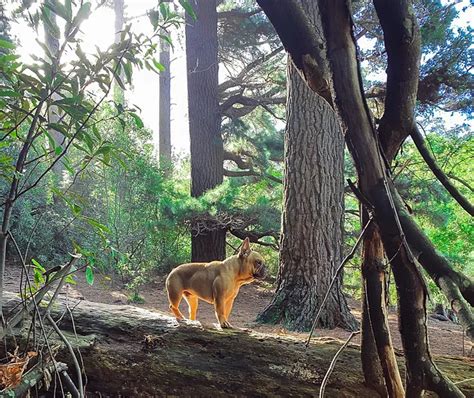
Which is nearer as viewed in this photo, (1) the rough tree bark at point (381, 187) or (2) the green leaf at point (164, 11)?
(1) the rough tree bark at point (381, 187)

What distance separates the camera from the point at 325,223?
18.8ft

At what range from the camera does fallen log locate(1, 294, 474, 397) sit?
109 inches

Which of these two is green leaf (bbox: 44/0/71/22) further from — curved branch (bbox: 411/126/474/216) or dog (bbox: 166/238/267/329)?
dog (bbox: 166/238/267/329)

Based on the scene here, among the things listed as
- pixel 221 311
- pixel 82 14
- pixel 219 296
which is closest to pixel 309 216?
pixel 219 296

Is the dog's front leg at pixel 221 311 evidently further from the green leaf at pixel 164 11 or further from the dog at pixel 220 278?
the green leaf at pixel 164 11

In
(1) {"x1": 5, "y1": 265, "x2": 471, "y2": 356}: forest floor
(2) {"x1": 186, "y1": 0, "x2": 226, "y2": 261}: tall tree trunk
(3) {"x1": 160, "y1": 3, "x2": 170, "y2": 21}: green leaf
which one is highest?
(2) {"x1": 186, "y1": 0, "x2": 226, "y2": 261}: tall tree trunk

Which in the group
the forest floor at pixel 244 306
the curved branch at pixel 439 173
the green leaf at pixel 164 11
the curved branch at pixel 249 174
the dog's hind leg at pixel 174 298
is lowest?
the forest floor at pixel 244 306

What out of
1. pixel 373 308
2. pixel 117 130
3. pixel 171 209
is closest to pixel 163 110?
pixel 117 130

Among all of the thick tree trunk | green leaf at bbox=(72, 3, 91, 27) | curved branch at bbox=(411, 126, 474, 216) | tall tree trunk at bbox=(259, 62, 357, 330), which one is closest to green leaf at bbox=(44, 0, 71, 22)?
green leaf at bbox=(72, 3, 91, 27)

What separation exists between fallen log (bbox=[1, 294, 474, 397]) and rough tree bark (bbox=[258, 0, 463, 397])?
3.96 ft

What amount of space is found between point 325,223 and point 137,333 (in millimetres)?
3154

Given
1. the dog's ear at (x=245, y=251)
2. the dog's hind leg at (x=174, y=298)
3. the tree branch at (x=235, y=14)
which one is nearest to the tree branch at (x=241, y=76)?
the tree branch at (x=235, y=14)

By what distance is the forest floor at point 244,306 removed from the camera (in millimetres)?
5140

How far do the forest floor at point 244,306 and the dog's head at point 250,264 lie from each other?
0.70m
